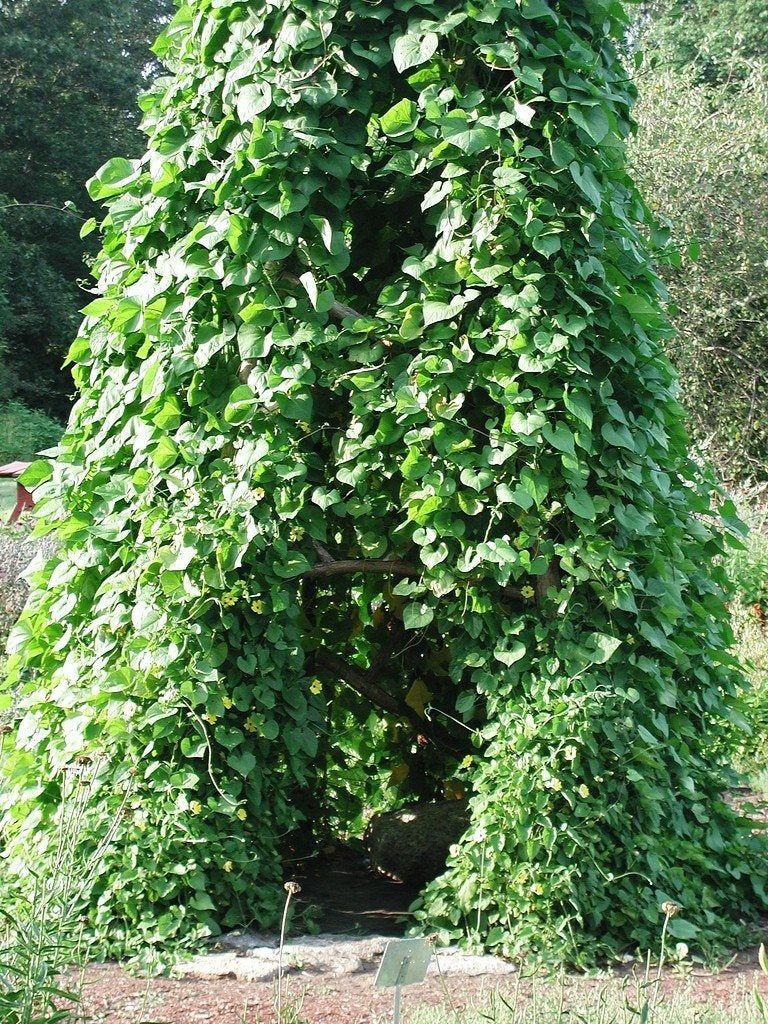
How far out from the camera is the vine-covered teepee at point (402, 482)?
124 inches

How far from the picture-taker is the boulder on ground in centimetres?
399

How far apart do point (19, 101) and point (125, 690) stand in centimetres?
2270

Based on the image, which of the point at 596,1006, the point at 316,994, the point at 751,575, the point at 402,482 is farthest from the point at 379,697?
the point at 751,575

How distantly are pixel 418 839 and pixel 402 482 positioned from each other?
1.38 metres

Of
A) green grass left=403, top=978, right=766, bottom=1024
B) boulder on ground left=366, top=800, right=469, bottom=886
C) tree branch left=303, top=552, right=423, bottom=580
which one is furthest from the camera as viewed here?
boulder on ground left=366, top=800, right=469, bottom=886

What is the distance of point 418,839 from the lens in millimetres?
4016

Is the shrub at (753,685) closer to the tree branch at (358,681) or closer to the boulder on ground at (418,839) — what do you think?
the boulder on ground at (418,839)

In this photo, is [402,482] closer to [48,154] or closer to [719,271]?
[719,271]

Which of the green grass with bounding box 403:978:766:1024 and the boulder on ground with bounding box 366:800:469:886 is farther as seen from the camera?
the boulder on ground with bounding box 366:800:469:886

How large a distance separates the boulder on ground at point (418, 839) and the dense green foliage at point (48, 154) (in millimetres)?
19106

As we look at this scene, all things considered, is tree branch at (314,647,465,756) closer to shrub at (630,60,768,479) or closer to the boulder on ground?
the boulder on ground

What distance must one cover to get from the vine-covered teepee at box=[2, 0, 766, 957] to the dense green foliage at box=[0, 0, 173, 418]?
19.4 metres

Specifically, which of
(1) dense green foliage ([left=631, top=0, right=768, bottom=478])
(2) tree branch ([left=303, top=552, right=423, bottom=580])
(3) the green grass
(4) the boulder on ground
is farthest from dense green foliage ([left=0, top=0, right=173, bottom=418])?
(3) the green grass

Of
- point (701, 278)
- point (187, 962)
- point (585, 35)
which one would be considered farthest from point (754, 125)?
point (187, 962)
